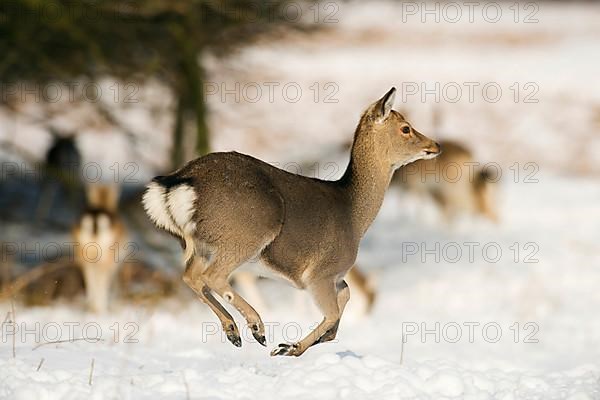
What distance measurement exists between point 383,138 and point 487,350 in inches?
161

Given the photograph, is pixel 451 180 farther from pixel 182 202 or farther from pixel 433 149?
pixel 182 202

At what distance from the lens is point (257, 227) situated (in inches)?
254

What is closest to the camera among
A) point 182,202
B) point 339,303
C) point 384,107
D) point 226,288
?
point 182,202

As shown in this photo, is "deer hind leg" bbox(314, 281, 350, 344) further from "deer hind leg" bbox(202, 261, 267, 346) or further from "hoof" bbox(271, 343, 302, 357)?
"deer hind leg" bbox(202, 261, 267, 346)

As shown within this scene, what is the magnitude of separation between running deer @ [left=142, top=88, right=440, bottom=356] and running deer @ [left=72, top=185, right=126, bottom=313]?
6260mm

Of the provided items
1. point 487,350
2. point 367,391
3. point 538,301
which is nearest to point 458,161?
point 538,301

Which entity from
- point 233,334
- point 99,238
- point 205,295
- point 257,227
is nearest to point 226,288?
point 205,295

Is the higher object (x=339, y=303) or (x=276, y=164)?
(x=276, y=164)

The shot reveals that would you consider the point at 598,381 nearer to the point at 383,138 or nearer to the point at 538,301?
the point at 383,138

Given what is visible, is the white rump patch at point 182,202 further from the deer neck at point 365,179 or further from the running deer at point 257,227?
the deer neck at point 365,179

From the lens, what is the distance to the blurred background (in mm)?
11164

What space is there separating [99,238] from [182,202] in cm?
694

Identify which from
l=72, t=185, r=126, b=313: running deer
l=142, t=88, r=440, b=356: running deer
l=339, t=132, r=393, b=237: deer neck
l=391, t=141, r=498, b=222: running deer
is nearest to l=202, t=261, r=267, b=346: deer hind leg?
l=142, t=88, r=440, b=356: running deer

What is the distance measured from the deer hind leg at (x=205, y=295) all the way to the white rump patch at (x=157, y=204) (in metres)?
0.29
